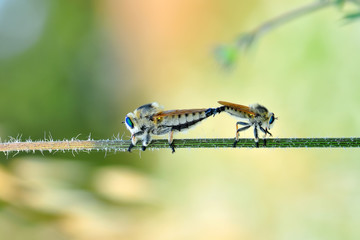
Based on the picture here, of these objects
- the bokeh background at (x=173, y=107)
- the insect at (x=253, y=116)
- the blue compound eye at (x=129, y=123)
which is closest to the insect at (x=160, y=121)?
the blue compound eye at (x=129, y=123)

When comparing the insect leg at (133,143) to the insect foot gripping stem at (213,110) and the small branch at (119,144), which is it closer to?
the small branch at (119,144)

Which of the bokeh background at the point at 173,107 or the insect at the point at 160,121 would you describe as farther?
the bokeh background at the point at 173,107

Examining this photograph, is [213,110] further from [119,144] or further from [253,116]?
[119,144]

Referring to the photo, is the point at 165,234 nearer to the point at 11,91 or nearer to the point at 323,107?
the point at 323,107

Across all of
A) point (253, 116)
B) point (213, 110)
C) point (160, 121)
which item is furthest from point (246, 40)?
point (160, 121)

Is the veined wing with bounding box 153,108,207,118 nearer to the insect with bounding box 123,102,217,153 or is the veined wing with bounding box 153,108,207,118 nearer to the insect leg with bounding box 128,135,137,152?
the insect with bounding box 123,102,217,153

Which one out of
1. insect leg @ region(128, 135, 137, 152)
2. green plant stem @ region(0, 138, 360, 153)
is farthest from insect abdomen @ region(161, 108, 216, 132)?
green plant stem @ region(0, 138, 360, 153)
